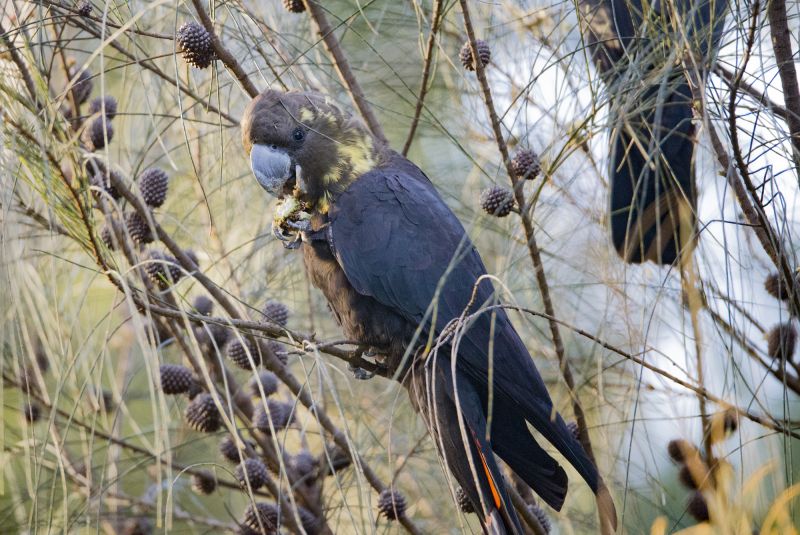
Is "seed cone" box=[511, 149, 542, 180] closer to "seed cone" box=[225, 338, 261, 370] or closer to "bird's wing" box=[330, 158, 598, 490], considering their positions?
"bird's wing" box=[330, 158, 598, 490]

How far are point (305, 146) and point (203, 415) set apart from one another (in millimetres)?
652

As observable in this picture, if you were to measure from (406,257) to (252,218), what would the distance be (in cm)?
78

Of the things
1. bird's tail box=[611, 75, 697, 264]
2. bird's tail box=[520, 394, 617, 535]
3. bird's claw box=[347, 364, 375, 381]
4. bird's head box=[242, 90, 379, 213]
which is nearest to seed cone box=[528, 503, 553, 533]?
bird's tail box=[520, 394, 617, 535]

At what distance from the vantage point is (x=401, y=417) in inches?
98.1

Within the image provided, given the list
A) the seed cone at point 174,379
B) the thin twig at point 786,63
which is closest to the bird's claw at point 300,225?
the seed cone at point 174,379

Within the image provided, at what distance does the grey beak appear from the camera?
6.38ft

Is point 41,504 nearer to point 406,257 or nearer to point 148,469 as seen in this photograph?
point 148,469

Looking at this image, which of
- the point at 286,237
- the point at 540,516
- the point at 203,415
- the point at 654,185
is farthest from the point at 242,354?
the point at 654,185

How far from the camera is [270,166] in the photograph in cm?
195

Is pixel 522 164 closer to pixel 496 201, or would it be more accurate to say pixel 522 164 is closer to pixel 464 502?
pixel 496 201

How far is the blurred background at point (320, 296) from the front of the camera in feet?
4.96

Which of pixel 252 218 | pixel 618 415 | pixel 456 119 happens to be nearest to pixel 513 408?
pixel 618 415

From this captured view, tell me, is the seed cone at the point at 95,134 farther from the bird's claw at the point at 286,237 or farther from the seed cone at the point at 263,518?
the seed cone at the point at 263,518

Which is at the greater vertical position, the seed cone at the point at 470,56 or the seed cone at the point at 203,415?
the seed cone at the point at 470,56
